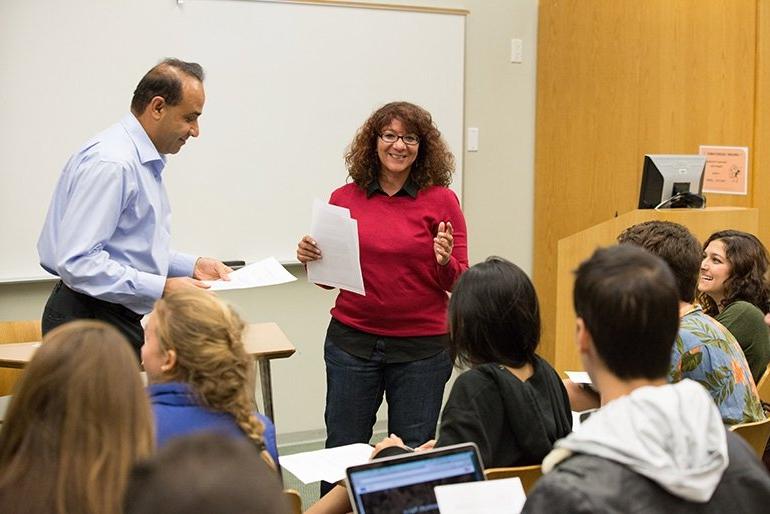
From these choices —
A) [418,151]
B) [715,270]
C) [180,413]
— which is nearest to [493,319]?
[180,413]

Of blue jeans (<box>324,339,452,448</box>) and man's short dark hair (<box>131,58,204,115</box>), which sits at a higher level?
man's short dark hair (<box>131,58,204,115</box>)

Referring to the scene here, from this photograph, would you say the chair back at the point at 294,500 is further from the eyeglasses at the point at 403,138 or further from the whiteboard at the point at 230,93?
the whiteboard at the point at 230,93

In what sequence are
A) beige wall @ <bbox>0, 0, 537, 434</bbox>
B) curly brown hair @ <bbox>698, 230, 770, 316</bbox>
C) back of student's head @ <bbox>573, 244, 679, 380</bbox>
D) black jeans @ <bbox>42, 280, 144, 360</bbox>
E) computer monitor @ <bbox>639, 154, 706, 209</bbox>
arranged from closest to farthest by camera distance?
back of student's head @ <bbox>573, 244, 679, 380</bbox>, black jeans @ <bbox>42, 280, 144, 360</bbox>, curly brown hair @ <bbox>698, 230, 770, 316</bbox>, computer monitor @ <bbox>639, 154, 706, 209</bbox>, beige wall @ <bbox>0, 0, 537, 434</bbox>

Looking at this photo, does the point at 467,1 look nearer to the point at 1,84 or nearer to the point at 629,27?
the point at 629,27

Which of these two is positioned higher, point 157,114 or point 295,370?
point 157,114

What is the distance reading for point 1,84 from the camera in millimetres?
4555

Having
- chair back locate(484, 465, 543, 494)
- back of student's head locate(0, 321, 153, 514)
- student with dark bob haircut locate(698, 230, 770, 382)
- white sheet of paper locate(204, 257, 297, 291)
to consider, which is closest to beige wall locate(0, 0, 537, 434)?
white sheet of paper locate(204, 257, 297, 291)

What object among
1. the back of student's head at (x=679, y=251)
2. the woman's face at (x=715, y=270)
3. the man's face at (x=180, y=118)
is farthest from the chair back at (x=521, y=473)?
the woman's face at (x=715, y=270)

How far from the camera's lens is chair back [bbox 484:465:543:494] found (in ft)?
6.57

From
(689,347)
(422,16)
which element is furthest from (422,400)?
(422,16)

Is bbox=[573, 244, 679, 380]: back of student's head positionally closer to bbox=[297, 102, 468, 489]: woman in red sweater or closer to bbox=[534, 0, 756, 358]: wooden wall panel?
bbox=[297, 102, 468, 489]: woman in red sweater

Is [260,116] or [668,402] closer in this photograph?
[668,402]

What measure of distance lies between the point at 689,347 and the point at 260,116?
300 centimetres

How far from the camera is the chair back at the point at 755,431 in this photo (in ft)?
8.28
